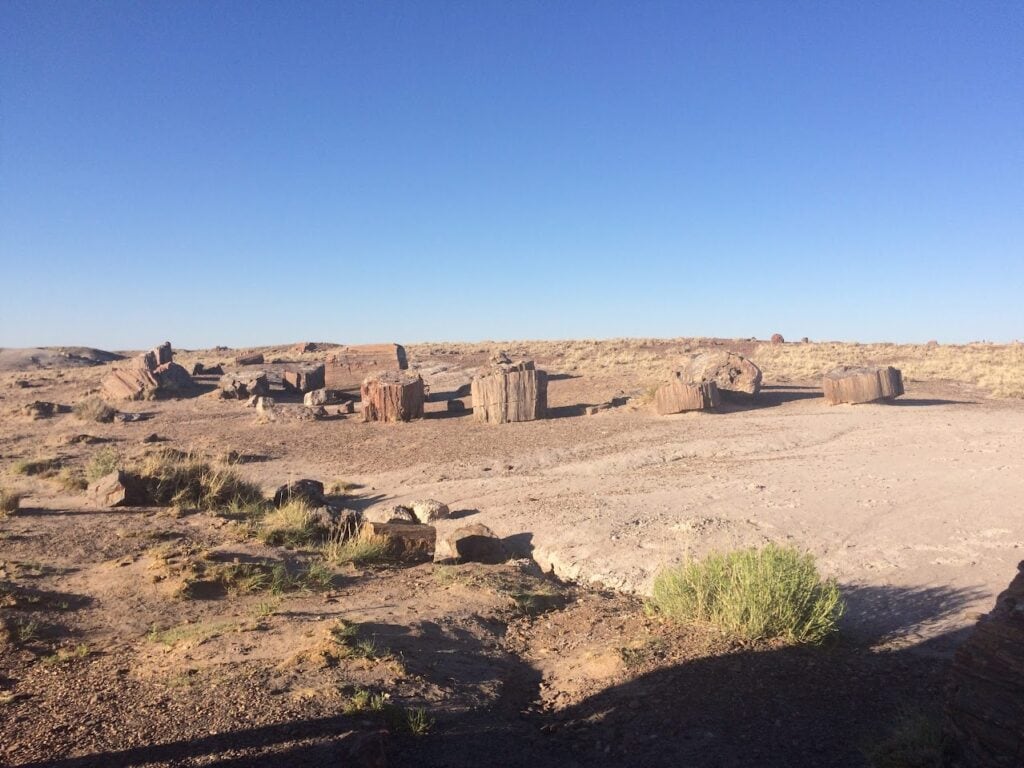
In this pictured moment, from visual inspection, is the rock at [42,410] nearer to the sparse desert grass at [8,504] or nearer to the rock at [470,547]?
the sparse desert grass at [8,504]

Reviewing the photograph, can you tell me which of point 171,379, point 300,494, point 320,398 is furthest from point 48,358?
point 300,494

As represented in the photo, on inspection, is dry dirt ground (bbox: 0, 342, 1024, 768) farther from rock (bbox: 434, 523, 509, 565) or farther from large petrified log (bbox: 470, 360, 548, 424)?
large petrified log (bbox: 470, 360, 548, 424)

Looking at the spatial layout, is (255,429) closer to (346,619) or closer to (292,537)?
(292,537)

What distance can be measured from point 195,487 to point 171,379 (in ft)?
55.0

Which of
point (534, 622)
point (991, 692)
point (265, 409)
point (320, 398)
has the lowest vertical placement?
point (534, 622)

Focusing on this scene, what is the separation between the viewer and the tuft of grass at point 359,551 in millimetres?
9016

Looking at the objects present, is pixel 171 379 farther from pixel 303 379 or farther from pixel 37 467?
pixel 37 467

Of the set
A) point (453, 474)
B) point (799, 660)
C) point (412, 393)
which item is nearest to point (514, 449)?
point (453, 474)

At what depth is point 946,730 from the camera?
4.14 m

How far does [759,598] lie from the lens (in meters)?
6.17

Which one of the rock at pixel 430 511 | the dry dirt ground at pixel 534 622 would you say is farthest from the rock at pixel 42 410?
the rock at pixel 430 511

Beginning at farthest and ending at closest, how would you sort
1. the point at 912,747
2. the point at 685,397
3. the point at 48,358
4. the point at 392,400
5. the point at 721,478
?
the point at 48,358, the point at 392,400, the point at 685,397, the point at 721,478, the point at 912,747

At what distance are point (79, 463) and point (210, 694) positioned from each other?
486 inches

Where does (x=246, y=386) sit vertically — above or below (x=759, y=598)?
above
